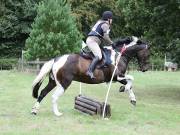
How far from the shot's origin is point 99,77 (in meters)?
14.3

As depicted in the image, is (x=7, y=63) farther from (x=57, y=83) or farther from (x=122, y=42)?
(x=57, y=83)

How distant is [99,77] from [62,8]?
75.2 feet

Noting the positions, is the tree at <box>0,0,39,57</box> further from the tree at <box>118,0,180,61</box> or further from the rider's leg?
the rider's leg

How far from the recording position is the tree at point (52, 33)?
116 feet

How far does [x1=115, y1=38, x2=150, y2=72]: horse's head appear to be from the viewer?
1520cm

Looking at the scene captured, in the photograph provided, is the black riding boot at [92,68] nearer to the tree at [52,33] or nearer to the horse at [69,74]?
the horse at [69,74]

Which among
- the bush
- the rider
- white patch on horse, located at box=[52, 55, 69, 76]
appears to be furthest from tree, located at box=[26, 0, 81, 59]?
white patch on horse, located at box=[52, 55, 69, 76]

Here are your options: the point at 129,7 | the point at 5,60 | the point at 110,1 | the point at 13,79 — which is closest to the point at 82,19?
the point at 110,1

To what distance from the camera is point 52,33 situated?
116 feet

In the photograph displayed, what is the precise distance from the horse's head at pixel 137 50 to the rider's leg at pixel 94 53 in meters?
1.05

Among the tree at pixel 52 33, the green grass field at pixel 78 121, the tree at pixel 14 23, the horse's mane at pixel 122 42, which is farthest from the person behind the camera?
the tree at pixel 14 23

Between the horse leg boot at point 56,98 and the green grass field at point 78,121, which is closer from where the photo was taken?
the green grass field at point 78,121

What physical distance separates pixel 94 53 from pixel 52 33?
21.6 m

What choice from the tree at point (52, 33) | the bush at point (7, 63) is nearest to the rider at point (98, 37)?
the tree at point (52, 33)
